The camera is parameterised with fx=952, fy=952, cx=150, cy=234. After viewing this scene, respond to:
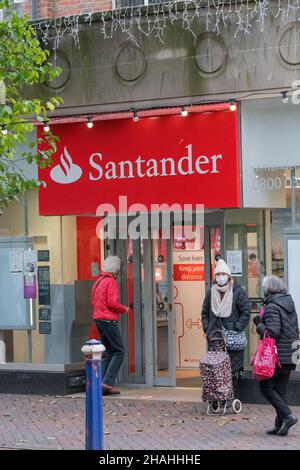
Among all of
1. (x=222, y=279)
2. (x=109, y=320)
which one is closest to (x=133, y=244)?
(x=109, y=320)

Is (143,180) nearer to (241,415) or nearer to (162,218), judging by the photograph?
(162,218)

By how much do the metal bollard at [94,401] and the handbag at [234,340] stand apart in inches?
119

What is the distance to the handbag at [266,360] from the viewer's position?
10023 mm

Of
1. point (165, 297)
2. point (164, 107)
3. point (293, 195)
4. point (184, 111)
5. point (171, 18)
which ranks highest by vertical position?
point (171, 18)

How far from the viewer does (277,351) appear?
33.4 feet

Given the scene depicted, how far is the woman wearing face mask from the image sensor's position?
11.8 metres

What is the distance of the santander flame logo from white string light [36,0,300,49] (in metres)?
1.57

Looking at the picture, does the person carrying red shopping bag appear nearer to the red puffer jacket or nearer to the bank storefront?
the bank storefront

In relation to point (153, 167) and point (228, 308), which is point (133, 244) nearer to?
point (153, 167)

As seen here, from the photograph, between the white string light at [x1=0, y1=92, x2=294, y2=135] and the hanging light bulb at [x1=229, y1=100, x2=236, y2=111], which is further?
the hanging light bulb at [x1=229, y1=100, x2=236, y2=111]

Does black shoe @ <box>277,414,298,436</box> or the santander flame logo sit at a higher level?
the santander flame logo

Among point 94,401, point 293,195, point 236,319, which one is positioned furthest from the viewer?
point 293,195

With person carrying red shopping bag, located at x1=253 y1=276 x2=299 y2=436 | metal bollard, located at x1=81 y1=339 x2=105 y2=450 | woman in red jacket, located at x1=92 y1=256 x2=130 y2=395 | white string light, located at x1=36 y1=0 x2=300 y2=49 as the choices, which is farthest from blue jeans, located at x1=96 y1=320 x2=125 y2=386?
metal bollard, located at x1=81 y1=339 x2=105 y2=450

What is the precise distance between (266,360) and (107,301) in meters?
3.60
